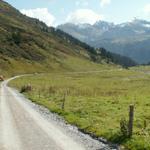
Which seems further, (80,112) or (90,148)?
(80,112)

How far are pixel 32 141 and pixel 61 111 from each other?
1443cm

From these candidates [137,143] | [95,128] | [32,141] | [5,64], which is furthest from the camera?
[5,64]

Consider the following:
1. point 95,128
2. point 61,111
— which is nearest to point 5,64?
point 61,111

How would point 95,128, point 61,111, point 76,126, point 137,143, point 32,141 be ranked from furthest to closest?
1. point 61,111
2. point 76,126
3. point 95,128
4. point 32,141
5. point 137,143

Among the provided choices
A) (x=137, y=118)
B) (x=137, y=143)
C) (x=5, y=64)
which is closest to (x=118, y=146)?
(x=137, y=143)

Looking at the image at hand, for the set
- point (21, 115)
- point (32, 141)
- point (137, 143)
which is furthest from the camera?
point (21, 115)

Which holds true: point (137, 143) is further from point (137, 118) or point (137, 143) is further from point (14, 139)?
point (137, 118)

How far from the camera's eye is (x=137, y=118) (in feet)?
97.7

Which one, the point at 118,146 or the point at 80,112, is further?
the point at 80,112

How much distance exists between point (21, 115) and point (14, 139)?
11.7m

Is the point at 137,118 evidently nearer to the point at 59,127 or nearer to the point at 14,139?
the point at 59,127

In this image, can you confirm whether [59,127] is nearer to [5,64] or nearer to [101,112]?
[101,112]

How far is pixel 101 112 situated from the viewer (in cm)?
3441

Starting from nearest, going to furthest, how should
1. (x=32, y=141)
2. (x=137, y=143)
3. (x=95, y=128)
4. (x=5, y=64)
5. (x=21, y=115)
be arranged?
(x=137, y=143) → (x=32, y=141) → (x=95, y=128) → (x=21, y=115) → (x=5, y=64)
